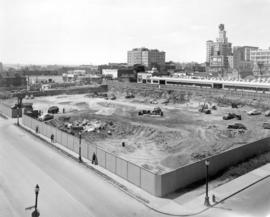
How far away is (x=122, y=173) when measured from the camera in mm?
24984

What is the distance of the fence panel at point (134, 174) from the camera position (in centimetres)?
2317

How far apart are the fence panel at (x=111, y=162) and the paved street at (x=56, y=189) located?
148 centimetres

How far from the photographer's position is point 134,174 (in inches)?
930

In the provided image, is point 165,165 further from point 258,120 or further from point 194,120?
point 258,120

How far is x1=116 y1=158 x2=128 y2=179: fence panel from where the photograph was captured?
24.5 metres

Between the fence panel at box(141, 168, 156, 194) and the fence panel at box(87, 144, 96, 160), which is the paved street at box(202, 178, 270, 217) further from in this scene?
the fence panel at box(87, 144, 96, 160)

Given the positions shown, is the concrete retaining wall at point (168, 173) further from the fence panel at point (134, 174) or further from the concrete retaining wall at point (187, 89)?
the concrete retaining wall at point (187, 89)

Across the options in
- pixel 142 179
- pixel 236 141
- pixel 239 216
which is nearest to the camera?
pixel 239 216

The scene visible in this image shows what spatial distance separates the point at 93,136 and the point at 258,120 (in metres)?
31.0

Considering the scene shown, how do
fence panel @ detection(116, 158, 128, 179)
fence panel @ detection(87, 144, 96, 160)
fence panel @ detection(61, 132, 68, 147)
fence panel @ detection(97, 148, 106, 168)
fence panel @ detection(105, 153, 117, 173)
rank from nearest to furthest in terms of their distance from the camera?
fence panel @ detection(116, 158, 128, 179) → fence panel @ detection(105, 153, 117, 173) → fence panel @ detection(97, 148, 106, 168) → fence panel @ detection(87, 144, 96, 160) → fence panel @ detection(61, 132, 68, 147)

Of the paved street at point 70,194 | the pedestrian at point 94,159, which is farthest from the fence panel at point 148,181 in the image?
the pedestrian at point 94,159

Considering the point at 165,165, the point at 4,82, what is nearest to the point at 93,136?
the point at 165,165

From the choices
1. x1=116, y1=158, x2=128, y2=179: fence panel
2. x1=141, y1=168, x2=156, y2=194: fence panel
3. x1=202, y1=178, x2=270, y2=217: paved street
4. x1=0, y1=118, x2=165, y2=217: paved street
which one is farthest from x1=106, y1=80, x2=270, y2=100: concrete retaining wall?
x1=141, y1=168, x2=156, y2=194: fence panel

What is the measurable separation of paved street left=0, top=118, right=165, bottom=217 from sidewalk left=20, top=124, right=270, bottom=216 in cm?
59
